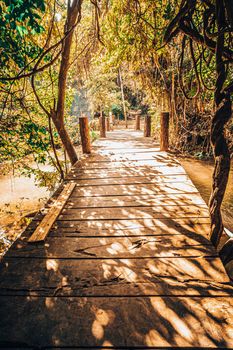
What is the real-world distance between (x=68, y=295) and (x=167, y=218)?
4.74ft

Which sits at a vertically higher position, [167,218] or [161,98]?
[161,98]

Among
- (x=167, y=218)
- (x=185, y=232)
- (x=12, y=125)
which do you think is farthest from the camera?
(x=12, y=125)

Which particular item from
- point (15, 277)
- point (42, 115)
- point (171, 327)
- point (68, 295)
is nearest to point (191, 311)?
point (171, 327)

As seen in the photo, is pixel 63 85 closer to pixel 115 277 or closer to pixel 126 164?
pixel 126 164

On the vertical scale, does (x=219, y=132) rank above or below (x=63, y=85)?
below

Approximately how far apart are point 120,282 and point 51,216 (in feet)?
4.45

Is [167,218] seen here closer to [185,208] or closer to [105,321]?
[185,208]

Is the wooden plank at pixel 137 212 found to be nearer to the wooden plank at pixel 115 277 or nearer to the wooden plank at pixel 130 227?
the wooden plank at pixel 130 227

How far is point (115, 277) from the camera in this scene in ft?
5.88

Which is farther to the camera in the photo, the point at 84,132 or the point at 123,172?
the point at 84,132

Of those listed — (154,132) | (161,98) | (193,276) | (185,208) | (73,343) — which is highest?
(161,98)

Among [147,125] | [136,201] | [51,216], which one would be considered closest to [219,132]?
[136,201]

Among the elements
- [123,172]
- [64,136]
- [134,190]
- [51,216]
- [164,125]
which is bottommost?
[51,216]

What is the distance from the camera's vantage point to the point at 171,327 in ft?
4.52
